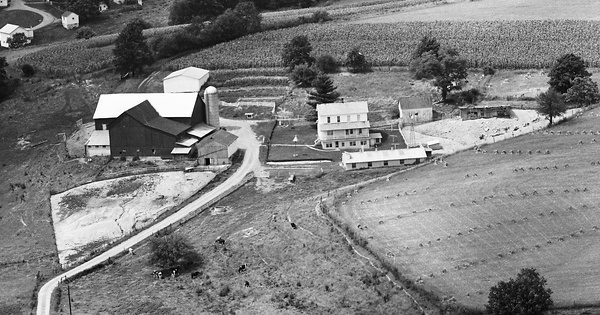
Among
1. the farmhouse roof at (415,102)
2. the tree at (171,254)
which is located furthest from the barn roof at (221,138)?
the tree at (171,254)

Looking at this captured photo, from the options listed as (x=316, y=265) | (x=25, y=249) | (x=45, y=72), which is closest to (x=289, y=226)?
(x=316, y=265)

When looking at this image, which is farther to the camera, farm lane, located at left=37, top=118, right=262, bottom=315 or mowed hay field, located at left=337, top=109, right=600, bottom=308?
farm lane, located at left=37, top=118, right=262, bottom=315

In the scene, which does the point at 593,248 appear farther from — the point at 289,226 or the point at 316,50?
the point at 316,50

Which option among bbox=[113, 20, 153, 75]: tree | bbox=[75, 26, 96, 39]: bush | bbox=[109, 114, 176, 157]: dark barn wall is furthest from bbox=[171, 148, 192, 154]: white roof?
Answer: bbox=[75, 26, 96, 39]: bush

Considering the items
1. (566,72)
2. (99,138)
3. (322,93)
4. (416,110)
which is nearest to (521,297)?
(416,110)

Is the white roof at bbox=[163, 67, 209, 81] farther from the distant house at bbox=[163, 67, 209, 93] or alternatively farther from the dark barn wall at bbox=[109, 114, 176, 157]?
the dark barn wall at bbox=[109, 114, 176, 157]

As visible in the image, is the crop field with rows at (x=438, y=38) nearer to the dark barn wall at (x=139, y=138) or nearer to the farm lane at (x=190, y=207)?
the farm lane at (x=190, y=207)
